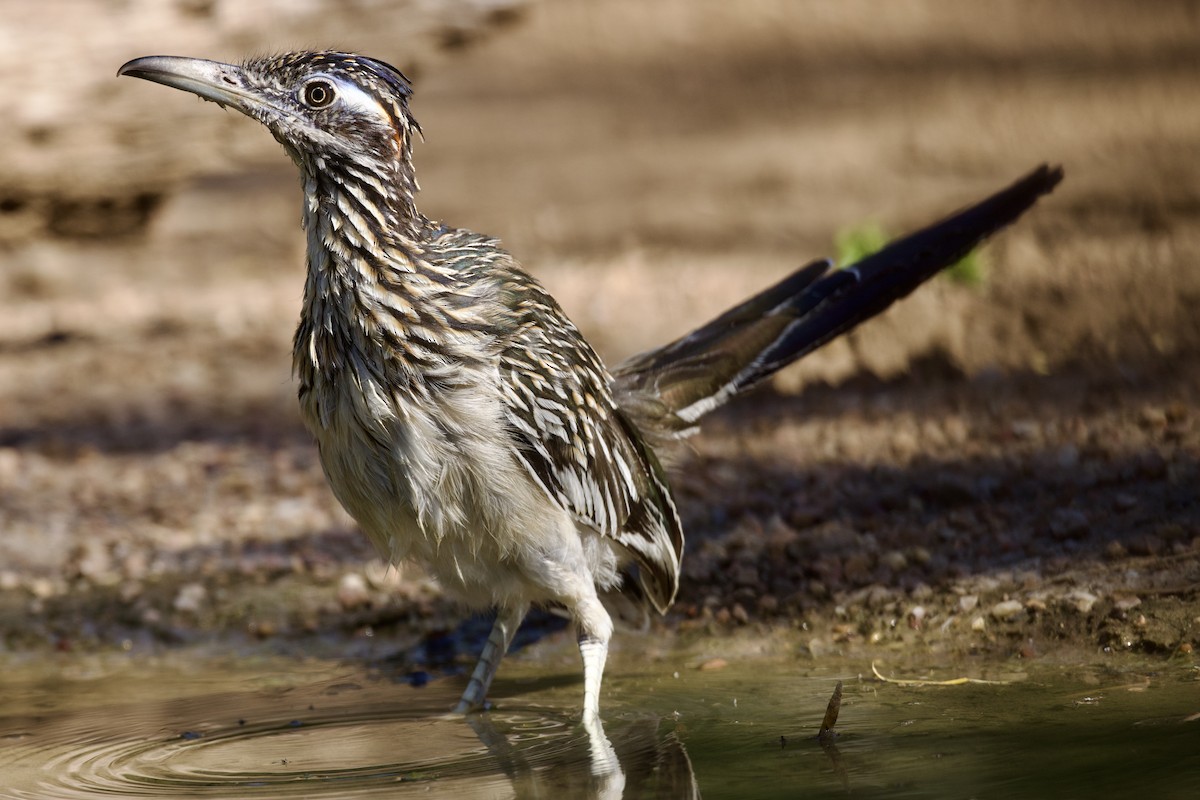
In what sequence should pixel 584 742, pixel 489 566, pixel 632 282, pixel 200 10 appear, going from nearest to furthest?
pixel 584 742
pixel 489 566
pixel 200 10
pixel 632 282

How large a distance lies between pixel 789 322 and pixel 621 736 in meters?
1.91

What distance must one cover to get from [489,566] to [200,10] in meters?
4.60

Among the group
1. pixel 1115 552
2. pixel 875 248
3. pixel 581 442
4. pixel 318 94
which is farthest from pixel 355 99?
pixel 875 248

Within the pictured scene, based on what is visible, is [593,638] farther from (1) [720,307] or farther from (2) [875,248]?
(1) [720,307]

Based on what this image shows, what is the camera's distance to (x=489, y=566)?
176 inches

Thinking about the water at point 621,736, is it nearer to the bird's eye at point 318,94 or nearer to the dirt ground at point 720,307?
the dirt ground at point 720,307

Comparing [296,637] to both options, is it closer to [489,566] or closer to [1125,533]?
[489,566]

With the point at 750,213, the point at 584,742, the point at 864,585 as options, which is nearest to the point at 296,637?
the point at 584,742

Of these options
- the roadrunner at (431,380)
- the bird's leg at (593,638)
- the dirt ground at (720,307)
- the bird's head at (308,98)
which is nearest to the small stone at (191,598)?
the dirt ground at (720,307)

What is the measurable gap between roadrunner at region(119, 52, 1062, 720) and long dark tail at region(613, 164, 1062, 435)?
533 mm

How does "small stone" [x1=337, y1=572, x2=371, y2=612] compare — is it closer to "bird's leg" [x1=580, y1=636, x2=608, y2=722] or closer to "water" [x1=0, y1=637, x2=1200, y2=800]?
"water" [x1=0, y1=637, x2=1200, y2=800]

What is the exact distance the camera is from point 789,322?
534 cm

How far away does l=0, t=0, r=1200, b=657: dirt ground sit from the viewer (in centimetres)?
542

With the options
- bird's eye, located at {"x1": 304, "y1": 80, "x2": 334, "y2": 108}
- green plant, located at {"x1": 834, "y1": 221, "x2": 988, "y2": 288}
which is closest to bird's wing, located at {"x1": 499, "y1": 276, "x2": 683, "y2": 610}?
bird's eye, located at {"x1": 304, "y1": 80, "x2": 334, "y2": 108}
